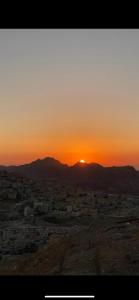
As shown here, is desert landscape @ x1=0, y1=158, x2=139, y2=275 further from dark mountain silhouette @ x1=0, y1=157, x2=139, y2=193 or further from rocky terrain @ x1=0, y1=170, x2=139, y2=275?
dark mountain silhouette @ x1=0, y1=157, x2=139, y2=193

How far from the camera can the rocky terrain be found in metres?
11.7

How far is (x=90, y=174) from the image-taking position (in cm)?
9462

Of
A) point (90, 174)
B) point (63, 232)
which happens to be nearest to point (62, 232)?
point (63, 232)

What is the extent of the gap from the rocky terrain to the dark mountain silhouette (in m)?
33.8

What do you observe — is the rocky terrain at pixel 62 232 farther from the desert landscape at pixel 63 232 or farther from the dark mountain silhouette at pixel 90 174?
the dark mountain silhouette at pixel 90 174

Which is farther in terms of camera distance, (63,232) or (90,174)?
(90,174)

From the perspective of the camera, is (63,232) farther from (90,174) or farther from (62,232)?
(90,174)

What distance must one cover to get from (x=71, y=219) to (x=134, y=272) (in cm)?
2513

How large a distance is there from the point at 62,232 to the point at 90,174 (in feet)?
222

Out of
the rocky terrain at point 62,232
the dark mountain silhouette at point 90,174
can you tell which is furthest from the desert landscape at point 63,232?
the dark mountain silhouette at point 90,174

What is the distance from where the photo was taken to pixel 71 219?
35.0 metres

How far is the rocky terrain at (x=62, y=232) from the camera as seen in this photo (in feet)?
38.3
